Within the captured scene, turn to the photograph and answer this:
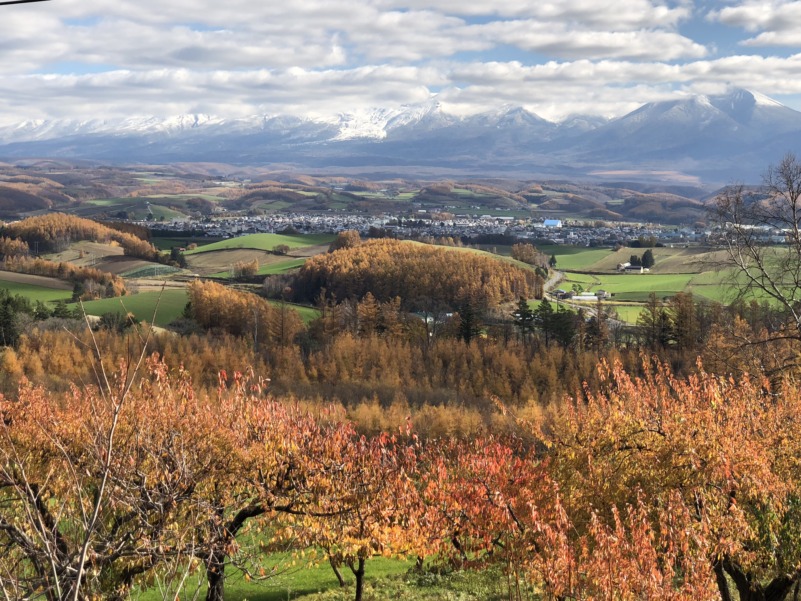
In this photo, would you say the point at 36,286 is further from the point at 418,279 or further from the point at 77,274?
the point at 418,279

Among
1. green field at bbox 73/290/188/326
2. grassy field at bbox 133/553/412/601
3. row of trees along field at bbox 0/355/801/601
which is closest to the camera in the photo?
row of trees along field at bbox 0/355/801/601

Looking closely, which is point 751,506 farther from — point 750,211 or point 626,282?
point 626,282

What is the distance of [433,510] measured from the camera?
65.6ft

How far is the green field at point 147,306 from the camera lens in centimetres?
Result: 10588

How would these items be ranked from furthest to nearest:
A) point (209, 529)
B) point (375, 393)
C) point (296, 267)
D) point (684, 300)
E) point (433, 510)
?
point (296, 267)
point (684, 300)
point (375, 393)
point (433, 510)
point (209, 529)

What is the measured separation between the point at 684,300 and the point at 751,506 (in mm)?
74962

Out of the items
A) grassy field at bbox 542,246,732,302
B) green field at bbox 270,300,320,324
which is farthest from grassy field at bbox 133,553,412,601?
green field at bbox 270,300,320,324

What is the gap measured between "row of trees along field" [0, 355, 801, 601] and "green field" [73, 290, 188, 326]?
3294 inches

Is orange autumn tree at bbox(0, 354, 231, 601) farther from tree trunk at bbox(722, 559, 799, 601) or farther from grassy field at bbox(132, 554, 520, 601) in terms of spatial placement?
tree trunk at bbox(722, 559, 799, 601)

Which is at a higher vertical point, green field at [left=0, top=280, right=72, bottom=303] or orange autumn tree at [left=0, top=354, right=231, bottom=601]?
orange autumn tree at [left=0, top=354, right=231, bottom=601]

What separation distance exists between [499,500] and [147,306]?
100625 mm

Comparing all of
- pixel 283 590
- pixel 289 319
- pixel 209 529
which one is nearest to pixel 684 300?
pixel 289 319

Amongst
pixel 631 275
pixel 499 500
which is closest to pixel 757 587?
pixel 499 500

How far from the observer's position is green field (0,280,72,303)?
11925cm
